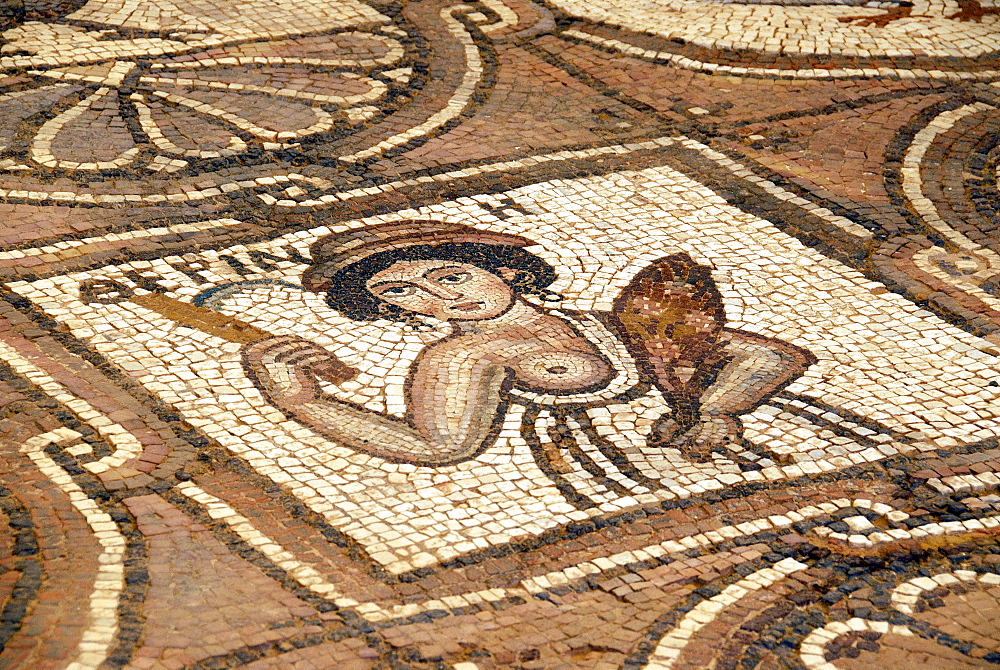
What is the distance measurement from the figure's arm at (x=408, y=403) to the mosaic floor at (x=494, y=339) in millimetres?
22

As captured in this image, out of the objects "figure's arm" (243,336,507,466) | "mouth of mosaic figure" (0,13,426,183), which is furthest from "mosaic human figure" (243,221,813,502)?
"mouth of mosaic figure" (0,13,426,183)

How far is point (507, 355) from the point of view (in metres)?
7.35

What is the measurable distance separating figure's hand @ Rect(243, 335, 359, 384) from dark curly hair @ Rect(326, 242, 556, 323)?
0.44m

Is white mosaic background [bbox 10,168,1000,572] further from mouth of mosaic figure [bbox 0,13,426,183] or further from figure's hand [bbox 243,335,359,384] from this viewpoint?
mouth of mosaic figure [bbox 0,13,426,183]

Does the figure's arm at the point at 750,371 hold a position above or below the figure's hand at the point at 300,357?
above

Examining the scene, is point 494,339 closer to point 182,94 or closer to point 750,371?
point 750,371

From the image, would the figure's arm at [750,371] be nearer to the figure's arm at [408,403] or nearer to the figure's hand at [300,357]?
the figure's arm at [408,403]

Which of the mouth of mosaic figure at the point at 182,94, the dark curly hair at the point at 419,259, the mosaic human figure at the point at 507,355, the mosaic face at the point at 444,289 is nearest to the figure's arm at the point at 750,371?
the mosaic human figure at the point at 507,355

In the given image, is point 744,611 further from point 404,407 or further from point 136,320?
point 136,320

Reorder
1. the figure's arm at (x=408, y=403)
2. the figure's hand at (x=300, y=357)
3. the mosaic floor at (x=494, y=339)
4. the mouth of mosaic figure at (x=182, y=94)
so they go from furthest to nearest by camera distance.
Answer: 1. the mouth of mosaic figure at (x=182, y=94)
2. the figure's hand at (x=300, y=357)
3. the figure's arm at (x=408, y=403)
4. the mosaic floor at (x=494, y=339)

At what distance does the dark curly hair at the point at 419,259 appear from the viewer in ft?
25.2

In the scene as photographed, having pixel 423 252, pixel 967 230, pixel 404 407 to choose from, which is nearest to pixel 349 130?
pixel 423 252

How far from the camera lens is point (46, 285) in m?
7.64

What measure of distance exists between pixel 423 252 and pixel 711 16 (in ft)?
16.2
